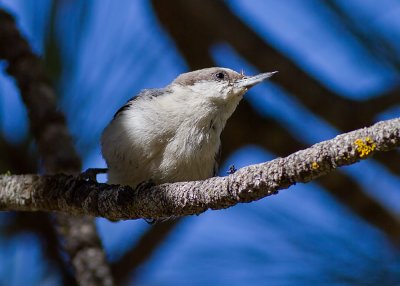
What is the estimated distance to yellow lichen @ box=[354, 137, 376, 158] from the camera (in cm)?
150

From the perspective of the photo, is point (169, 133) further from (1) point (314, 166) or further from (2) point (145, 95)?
(1) point (314, 166)

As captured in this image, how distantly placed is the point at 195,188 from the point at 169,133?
905mm

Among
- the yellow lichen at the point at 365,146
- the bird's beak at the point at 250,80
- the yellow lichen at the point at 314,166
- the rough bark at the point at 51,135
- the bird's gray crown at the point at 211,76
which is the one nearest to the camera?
the yellow lichen at the point at 365,146

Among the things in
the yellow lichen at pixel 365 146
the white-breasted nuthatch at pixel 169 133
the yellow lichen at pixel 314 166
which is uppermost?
Answer: the white-breasted nuthatch at pixel 169 133

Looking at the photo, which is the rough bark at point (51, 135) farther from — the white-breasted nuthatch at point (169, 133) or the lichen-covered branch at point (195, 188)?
the lichen-covered branch at point (195, 188)

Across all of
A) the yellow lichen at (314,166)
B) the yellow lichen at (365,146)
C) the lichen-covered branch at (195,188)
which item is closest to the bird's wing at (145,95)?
the lichen-covered branch at (195,188)

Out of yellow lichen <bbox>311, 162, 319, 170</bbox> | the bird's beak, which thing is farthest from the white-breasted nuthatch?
yellow lichen <bbox>311, 162, 319, 170</bbox>

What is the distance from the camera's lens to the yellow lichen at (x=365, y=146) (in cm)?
150

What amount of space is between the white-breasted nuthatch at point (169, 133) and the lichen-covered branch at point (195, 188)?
452 mm

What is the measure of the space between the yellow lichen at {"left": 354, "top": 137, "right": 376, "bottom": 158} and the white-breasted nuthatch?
54.0 inches

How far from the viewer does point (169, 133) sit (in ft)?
9.37

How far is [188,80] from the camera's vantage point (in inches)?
128

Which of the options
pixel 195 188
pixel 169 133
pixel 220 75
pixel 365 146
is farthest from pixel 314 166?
Result: pixel 220 75

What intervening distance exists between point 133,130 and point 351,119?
109 centimetres
